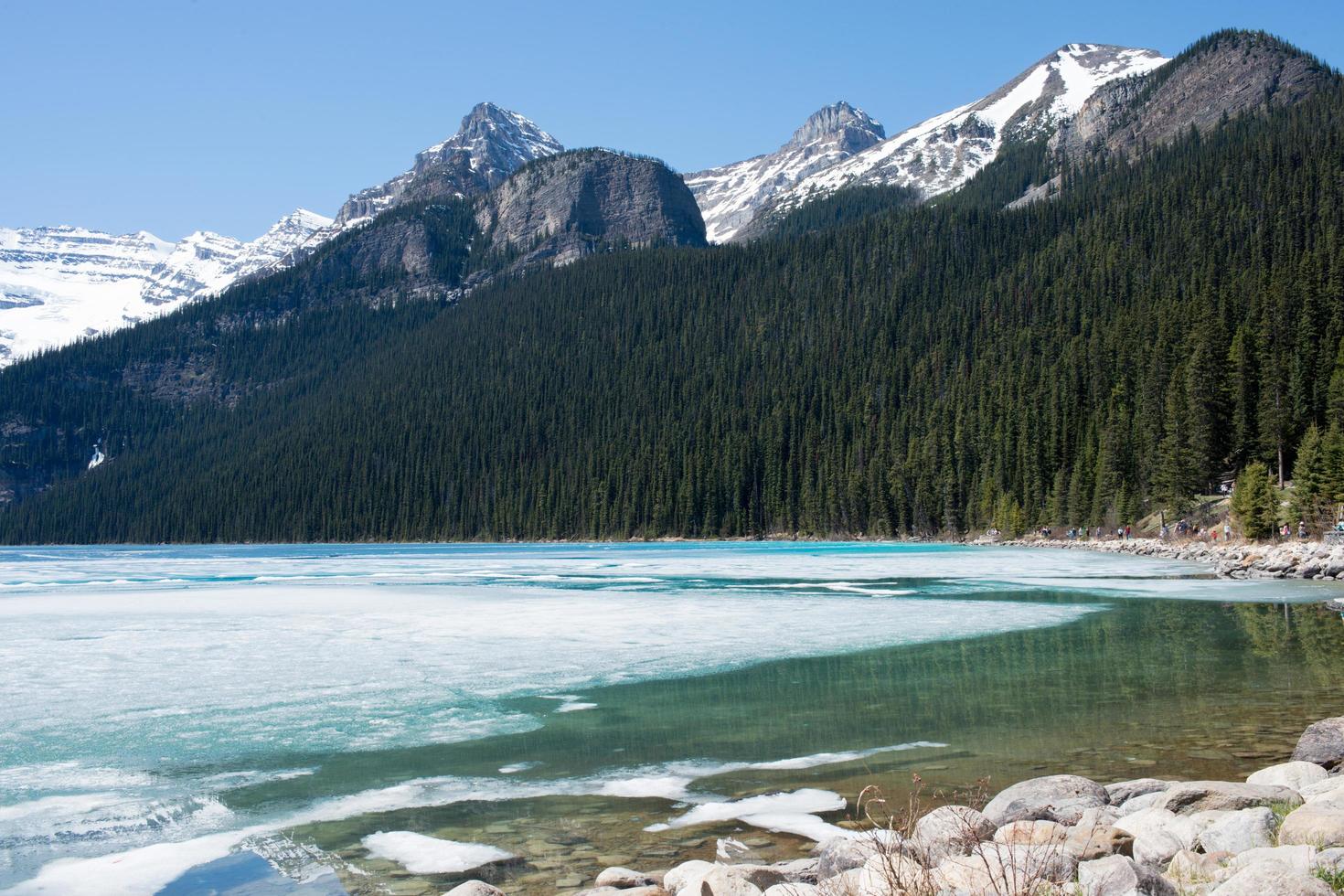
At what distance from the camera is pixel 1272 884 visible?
4.36m

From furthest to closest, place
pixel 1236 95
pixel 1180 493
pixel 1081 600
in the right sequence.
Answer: pixel 1236 95 < pixel 1180 493 < pixel 1081 600

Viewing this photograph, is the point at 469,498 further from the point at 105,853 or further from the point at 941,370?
the point at 105,853

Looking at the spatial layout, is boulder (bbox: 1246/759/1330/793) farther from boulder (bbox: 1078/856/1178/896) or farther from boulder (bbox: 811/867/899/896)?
boulder (bbox: 811/867/899/896)

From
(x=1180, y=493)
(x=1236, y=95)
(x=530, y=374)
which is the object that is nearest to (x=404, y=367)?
(x=530, y=374)

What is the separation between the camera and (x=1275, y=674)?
14.4 m

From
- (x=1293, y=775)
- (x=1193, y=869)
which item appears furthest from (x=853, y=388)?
(x=1193, y=869)

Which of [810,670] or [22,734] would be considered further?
[810,670]

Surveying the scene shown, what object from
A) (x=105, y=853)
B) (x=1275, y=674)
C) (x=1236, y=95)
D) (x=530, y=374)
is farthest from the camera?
(x=1236, y=95)

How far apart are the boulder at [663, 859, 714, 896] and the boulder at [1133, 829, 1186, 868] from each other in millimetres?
2657

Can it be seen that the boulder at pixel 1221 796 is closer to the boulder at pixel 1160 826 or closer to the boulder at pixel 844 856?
the boulder at pixel 1160 826

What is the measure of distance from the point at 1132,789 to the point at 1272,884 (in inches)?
147

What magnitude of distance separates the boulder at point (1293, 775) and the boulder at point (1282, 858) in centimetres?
266

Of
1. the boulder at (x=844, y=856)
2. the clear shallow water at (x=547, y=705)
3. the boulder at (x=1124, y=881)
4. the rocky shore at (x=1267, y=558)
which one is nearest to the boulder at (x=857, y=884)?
the boulder at (x=844, y=856)

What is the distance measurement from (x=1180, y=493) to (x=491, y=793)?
5857 cm
